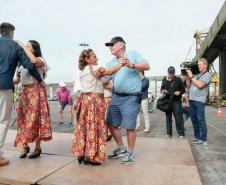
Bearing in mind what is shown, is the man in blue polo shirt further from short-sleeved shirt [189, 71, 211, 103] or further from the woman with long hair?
short-sleeved shirt [189, 71, 211, 103]

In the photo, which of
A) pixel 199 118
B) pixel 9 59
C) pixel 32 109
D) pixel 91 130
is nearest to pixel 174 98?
pixel 199 118

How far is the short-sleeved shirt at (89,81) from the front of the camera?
15.4 ft

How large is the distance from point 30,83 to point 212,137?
190 inches

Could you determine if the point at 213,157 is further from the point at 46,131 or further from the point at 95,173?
the point at 46,131

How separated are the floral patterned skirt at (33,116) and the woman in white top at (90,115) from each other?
1.88 feet

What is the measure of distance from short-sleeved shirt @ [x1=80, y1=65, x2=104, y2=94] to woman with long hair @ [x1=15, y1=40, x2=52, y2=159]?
696 millimetres

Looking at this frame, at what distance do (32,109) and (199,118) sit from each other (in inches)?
135

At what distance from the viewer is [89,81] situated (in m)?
4.68

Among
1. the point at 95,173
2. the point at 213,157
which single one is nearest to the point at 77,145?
the point at 95,173

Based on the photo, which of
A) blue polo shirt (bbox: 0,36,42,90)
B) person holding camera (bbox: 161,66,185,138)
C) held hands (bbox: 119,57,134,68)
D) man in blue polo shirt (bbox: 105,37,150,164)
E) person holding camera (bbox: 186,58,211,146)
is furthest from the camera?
person holding camera (bbox: 161,66,185,138)

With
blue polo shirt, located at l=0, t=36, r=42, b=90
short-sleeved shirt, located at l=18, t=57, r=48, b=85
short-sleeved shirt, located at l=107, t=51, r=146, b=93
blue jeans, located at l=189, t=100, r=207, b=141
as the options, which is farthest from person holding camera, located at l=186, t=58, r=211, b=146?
blue polo shirt, located at l=0, t=36, r=42, b=90

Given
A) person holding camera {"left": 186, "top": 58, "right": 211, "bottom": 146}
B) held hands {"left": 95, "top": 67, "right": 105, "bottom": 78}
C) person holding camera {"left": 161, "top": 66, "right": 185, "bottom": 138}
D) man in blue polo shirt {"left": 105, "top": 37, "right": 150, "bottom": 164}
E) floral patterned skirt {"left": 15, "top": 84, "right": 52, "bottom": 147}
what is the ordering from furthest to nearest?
person holding camera {"left": 161, "top": 66, "right": 185, "bottom": 138} < person holding camera {"left": 186, "top": 58, "right": 211, "bottom": 146} < floral patterned skirt {"left": 15, "top": 84, "right": 52, "bottom": 147} < man in blue polo shirt {"left": 105, "top": 37, "right": 150, "bottom": 164} < held hands {"left": 95, "top": 67, "right": 105, "bottom": 78}

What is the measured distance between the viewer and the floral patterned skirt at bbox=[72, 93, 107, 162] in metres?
4.54

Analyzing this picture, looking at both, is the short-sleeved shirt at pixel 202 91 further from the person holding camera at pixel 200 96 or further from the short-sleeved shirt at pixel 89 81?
the short-sleeved shirt at pixel 89 81
